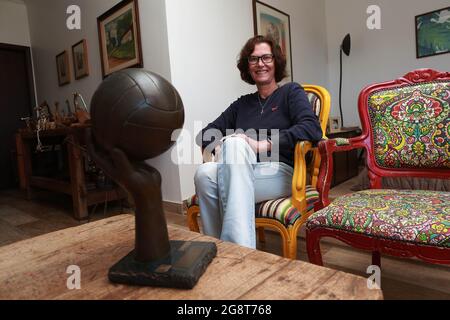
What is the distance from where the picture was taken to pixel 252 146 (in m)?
1.14

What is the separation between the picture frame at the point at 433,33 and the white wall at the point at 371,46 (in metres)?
0.05

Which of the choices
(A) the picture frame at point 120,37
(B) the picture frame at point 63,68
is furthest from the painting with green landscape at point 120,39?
(B) the picture frame at point 63,68

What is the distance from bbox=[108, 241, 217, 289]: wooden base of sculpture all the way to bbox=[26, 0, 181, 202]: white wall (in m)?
1.59

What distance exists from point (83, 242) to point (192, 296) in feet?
1.28

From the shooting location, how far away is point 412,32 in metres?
3.23

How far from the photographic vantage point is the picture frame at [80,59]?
2.96 meters

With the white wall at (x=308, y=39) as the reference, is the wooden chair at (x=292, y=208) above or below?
below

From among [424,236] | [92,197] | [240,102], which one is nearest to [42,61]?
[92,197]

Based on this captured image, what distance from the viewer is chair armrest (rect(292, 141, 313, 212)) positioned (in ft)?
3.62

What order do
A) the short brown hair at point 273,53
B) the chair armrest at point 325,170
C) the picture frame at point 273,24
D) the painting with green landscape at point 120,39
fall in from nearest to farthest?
the chair armrest at point 325,170
the short brown hair at point 273,53
the painting with green landscape at point 120,39
the picture frame at point 273,24

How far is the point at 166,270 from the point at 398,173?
3.34ft

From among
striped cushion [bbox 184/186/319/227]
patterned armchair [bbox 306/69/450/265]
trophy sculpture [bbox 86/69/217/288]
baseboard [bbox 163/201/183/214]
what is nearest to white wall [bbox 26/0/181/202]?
baseboard [bbox 163/201/183/214]

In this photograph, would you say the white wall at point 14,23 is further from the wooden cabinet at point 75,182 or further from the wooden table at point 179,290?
the wooden table at point 179,290
